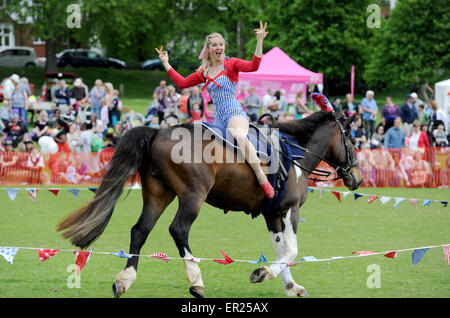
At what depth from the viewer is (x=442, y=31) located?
4234cm

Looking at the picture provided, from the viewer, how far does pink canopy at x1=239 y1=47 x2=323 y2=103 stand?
28.5 m

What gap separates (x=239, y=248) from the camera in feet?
34.6

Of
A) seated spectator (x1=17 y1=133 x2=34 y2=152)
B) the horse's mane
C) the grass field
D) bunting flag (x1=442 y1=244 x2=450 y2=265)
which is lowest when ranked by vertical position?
the grass field

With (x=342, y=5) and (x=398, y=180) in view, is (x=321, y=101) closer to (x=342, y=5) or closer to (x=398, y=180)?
(x=398, y=180)

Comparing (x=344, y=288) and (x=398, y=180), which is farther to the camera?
(x=398, y=180)

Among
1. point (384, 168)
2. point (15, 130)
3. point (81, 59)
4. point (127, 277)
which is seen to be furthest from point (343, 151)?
point (81, 59)

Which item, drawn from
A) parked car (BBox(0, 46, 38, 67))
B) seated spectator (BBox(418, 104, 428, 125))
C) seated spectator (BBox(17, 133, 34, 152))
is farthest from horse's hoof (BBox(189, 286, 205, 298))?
parked car (BBox(0, 46, 38, 67))

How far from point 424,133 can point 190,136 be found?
13.4m

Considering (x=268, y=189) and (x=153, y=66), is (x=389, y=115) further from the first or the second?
(x=153, y=66)

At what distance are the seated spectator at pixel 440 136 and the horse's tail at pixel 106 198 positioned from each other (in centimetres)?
1453

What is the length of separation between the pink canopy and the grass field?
41.2 feet

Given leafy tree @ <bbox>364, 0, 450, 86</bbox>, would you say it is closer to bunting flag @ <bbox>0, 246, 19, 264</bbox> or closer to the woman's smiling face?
the woman's smiling face

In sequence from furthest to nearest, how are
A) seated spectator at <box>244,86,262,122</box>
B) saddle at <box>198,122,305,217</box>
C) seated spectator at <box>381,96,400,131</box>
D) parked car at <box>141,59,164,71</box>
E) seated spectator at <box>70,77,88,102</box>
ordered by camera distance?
parked car at <box>141,59,164,71</box> → seated spectator at <box>70,77,88,102</box> → seated spectator at <box>381,96,400,131</box> → seated spectator at <box>244,86,262,122</box> → saddle at <box>198,122,305,217</box>
